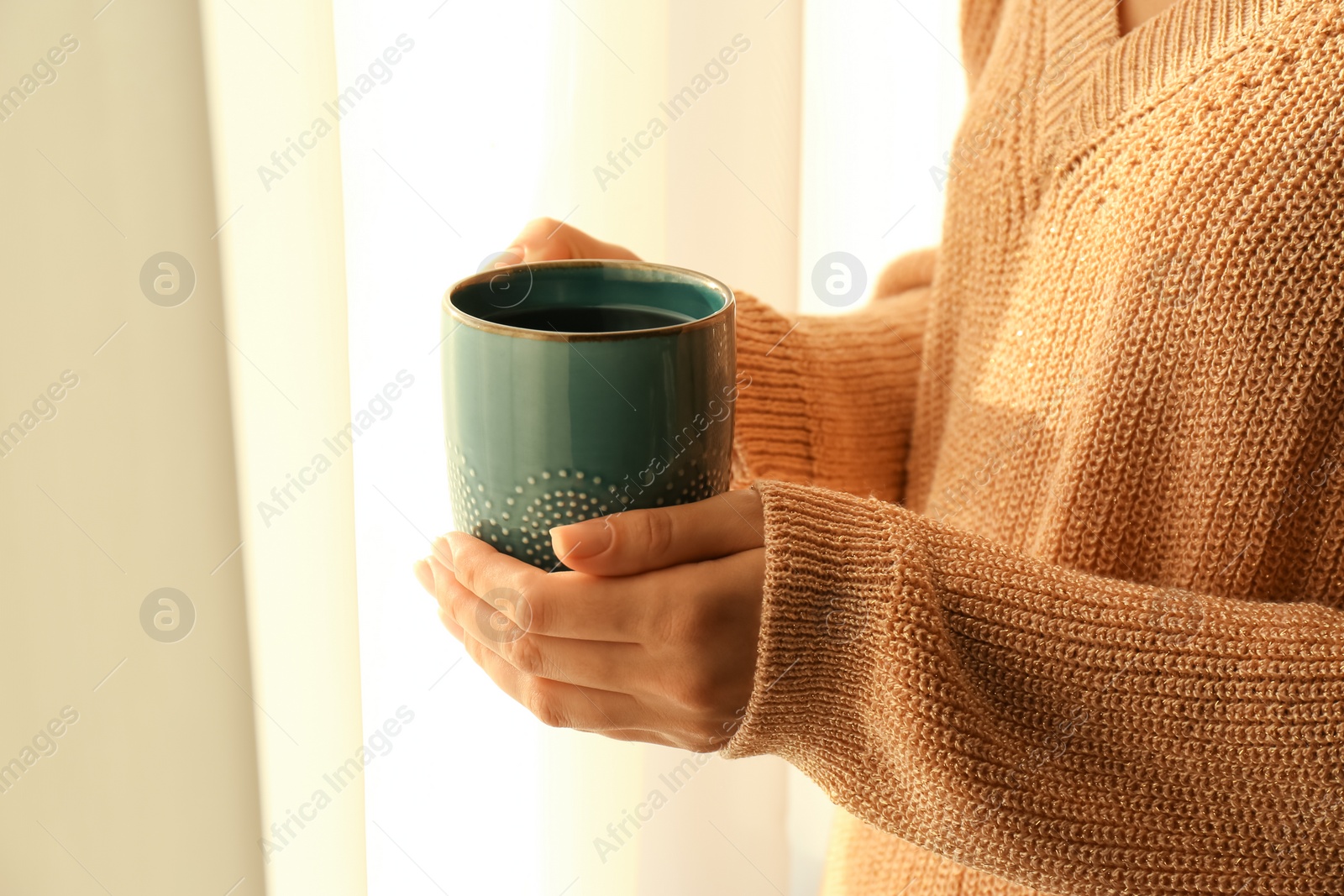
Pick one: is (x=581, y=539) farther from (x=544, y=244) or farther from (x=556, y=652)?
(x=544, y=244)

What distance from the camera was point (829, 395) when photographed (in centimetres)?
73

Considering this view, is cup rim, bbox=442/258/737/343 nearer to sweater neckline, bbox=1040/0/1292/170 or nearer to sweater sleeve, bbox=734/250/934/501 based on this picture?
sweater sleeve, bbox=734/250/934/501

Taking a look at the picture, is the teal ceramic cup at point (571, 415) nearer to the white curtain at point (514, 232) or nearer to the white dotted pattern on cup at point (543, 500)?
the white dotted pattern on cup at point (543, 500)

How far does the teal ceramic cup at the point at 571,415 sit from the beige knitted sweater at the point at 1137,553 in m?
0.06

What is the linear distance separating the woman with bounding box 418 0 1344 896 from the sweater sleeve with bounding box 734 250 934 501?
142 mm

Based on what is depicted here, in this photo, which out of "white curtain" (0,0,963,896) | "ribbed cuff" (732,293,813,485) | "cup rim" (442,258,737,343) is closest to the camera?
"cup rim" (442,258,737,343)

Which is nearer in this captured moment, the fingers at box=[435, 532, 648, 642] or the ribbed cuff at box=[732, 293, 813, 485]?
the fingers at box=[435, 532, 648, 642]

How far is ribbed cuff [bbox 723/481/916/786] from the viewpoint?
48 cm

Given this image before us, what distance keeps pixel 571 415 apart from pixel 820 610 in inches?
6.0

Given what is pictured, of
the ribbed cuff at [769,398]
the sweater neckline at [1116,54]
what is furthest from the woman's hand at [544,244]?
the sweater neckline at [1116,54]

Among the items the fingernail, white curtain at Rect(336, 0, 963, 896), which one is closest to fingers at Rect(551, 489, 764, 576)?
the fingernail

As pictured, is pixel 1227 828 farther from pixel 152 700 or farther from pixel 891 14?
pixel 891 14

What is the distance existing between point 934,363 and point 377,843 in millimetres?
515

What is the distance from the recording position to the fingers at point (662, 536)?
44 cm
